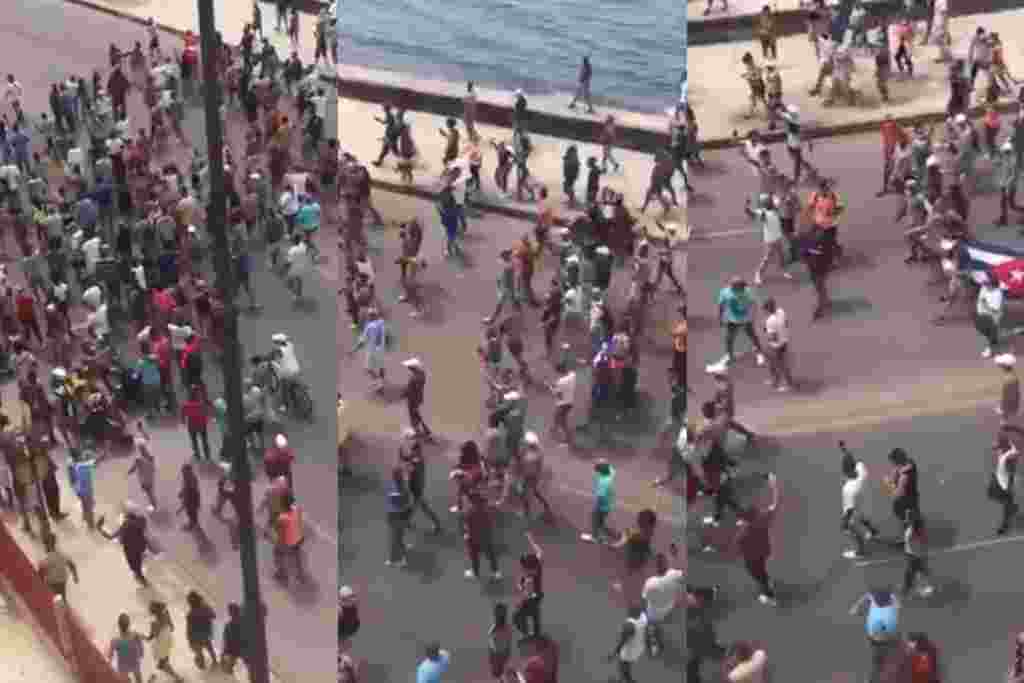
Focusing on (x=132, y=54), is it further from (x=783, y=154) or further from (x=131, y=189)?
(x=783, y=154)

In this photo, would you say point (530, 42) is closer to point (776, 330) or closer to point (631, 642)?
point (776, 330)

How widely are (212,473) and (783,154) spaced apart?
364 inches

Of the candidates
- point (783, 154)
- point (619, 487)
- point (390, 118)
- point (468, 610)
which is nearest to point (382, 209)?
point (390, 118)

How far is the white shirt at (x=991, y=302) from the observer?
54.7 feet

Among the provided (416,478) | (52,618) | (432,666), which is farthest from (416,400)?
(432,666)

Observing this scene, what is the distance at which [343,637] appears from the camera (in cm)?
1311

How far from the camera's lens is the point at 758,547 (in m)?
13.1

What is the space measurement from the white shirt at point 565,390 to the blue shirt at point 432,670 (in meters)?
3.98

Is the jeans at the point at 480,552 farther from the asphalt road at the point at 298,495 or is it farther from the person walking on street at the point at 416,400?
the person walking on street at the point at 416,400

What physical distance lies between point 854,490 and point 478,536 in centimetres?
279

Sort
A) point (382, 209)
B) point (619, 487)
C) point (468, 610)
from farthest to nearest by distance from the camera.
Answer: point (382, 209)
point (619, 487)
point (468, 610)

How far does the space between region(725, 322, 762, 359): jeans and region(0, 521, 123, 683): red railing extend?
6.23 meters

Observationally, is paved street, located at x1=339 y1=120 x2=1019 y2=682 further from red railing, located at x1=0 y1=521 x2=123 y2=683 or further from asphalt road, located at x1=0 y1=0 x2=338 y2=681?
red railing, located at x1=0 y1=521 x2=123 y2=683

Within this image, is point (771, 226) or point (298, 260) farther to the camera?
point (298, 260)
